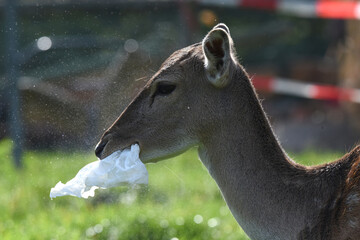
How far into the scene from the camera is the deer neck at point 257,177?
4.53 m

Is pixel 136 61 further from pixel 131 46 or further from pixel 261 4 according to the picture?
pixel 261 4

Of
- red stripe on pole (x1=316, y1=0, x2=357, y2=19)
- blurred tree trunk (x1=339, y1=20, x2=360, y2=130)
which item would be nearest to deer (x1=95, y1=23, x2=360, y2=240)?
red stripe on pole (x1=316, y1=0, x2=357, y2=19)

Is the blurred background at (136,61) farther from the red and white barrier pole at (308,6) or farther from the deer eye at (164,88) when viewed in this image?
the deer eye at (164,88)

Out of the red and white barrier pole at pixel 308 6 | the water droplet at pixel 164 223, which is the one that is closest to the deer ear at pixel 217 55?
the water droplet at pixel 164 223

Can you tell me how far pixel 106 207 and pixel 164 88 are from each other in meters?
2.62

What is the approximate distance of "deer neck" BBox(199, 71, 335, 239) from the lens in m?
4.53

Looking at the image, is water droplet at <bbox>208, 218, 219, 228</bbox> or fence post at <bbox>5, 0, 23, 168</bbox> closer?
water droplet at <bbox>208, 218, 219, 228</bbox>

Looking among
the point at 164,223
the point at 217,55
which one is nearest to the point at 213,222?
the point at 164,223

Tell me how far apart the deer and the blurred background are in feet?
2.03

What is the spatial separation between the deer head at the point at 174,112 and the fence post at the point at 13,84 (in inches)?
149

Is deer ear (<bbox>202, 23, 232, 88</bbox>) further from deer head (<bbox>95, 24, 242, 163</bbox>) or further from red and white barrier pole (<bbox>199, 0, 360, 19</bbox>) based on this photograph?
red and white barrier pole (<bbox>199, 0, 360, 19</bbox>)

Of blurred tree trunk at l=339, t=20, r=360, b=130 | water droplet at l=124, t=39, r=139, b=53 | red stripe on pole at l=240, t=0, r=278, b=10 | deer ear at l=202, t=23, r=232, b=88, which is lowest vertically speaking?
blurred tree trunk at l=339, t=20, r=360, b=130

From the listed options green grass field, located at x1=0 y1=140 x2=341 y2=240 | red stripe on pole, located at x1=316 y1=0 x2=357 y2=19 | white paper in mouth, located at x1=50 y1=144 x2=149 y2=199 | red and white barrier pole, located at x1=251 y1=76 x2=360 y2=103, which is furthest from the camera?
red and white barrier pole, located at x1=251 y1=76 x2=360 y2=103

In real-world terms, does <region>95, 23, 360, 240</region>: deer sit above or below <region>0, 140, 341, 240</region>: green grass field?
above
